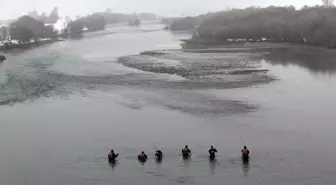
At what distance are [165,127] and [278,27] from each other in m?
21.9

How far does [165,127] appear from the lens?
1127cm

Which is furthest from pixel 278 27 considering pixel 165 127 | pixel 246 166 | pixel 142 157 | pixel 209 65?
pixel 142 157

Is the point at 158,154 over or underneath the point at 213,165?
over

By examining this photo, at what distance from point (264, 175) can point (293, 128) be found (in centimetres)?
308

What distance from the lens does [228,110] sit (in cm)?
1280

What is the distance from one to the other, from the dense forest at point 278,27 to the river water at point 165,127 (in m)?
7.41

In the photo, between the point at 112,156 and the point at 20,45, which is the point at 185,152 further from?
the point at 20,45

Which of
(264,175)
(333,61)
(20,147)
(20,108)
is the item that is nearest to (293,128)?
(264,175)

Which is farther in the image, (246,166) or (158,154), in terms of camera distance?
(158,154)

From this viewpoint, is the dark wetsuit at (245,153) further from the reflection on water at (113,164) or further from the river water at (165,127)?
the reflection on water at (113,164)

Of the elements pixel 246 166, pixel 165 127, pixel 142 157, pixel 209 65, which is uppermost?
pixel 209 65

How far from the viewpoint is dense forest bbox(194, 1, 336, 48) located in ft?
87.5

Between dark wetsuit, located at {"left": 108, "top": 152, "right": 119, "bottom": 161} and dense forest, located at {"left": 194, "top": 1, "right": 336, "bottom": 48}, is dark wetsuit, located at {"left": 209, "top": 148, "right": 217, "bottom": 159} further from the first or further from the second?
dense forest, located at {"left": 194, "top": 1, "right": 336, "bottom": 48}

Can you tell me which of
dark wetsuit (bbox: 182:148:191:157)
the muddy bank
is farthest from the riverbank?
dark wetsuit (bbox: 182:148:191:157)
